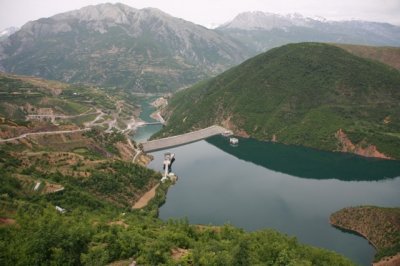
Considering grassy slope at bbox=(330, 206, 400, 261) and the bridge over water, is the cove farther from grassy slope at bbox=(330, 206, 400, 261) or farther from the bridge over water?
the bridge over water

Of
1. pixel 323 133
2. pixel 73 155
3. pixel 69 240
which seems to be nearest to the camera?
pixel 69 240

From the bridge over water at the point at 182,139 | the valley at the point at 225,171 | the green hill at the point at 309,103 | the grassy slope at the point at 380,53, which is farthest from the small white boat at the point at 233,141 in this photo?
the grassy slope at the point at 380,53

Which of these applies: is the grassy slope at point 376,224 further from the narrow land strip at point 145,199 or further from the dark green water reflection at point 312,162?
the narrow land strip at point 145,199

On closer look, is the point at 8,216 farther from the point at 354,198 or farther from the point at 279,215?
the point at 354,198

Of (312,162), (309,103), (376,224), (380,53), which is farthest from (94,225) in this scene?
(380,53)

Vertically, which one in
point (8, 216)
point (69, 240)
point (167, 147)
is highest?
point (69, 240)

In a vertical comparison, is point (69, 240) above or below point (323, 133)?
above

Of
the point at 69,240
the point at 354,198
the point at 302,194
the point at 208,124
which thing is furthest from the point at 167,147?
the point at 69,240
